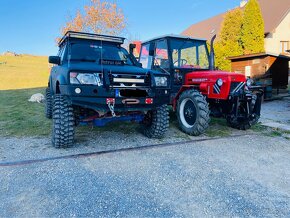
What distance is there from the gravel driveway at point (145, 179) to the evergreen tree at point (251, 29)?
55.8 ft

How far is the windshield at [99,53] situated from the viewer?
526 centimetres

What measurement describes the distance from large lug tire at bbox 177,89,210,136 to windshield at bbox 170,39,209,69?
113 cm

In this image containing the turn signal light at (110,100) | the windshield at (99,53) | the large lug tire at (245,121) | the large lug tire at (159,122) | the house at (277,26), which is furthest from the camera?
the house at (277,26)

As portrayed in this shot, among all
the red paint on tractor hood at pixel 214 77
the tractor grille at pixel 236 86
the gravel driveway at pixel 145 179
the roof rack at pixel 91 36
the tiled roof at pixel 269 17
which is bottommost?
the gravel driveway at pixel 145 179

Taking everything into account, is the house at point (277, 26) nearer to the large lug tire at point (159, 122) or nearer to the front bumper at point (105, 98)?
the large lug tire at point (159, 122)

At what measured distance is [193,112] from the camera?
563 centimetres

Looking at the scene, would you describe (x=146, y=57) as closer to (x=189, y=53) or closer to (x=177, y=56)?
(x=177, y=56)

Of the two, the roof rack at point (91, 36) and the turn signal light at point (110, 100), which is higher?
the roof rack at point (91, 36)

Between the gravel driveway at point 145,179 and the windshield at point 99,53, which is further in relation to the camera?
the windshield at point 99,53

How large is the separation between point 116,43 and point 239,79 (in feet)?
9.61

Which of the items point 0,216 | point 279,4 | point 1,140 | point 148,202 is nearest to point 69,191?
point 0,216

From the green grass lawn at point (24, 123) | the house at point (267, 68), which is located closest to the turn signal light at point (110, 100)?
the green grass lawn at point (24, 123)

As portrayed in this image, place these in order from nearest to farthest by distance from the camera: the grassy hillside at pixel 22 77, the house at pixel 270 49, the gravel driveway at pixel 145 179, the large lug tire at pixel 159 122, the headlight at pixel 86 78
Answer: the gravel driveway at pixel 145 179
the headlight at pixel 86 78
the large lug tire at pixel 159 122
the house at pixel 270 49
the grassy hillside at pixel 22 77

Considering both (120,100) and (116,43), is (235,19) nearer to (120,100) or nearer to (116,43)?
(116,43)
